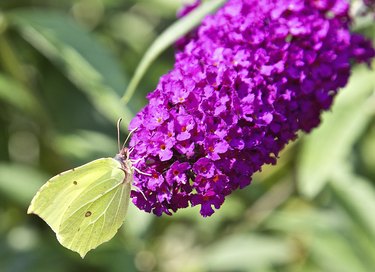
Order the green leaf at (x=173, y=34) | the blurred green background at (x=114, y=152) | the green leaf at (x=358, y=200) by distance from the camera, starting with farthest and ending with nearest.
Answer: the green leaf at (x=358, y=200), the blurred green background at (x=114, y=152), the green leaf at (x=173, y=34)

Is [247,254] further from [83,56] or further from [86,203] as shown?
[86,203]

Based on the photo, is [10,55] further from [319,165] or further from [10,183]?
[319,165]

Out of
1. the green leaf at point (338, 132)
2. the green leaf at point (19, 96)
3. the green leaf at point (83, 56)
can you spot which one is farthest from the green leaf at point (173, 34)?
the green leaf at point (338, 132)

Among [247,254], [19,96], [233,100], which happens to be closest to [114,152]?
[19,96]

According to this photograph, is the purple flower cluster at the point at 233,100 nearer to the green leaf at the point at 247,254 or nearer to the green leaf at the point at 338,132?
the green leaf at the point at 338,132

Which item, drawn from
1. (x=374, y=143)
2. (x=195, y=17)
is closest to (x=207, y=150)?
(x=195, y=17)

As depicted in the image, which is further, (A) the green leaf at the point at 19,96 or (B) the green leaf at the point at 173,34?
(A) the green leaf at the point at 19,96
